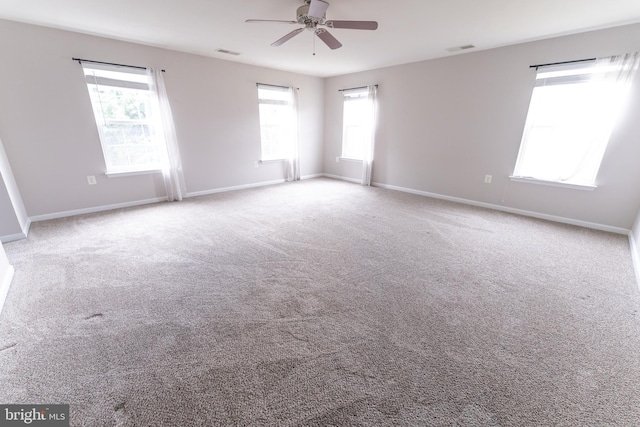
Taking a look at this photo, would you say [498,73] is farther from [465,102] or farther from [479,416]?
[479,416]

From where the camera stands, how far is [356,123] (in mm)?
5891

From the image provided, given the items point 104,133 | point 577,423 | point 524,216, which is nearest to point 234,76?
point 104,133

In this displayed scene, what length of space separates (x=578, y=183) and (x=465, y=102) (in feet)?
6.34

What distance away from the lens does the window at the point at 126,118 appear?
3.61 m

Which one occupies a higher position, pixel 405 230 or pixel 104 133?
pixel 104 133

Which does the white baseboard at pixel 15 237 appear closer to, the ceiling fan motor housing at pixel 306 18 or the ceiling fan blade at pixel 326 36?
the ceiling fan motor housing at pixel 306 18

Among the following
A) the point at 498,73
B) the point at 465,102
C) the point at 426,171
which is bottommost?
the point at 426,171

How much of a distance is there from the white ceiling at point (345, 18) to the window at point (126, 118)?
0.53m

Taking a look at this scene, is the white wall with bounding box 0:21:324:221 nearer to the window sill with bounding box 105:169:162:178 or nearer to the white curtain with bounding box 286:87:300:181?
the window sill with bounding box 105:169:162:178

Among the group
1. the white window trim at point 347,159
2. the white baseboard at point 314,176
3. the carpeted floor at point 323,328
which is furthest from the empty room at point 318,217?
the white baseboard at point 314,176

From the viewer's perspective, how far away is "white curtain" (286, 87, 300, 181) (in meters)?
5.67

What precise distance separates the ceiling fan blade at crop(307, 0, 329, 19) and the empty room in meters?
0.03

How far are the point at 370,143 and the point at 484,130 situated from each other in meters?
2.12

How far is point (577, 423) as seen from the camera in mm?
1151
